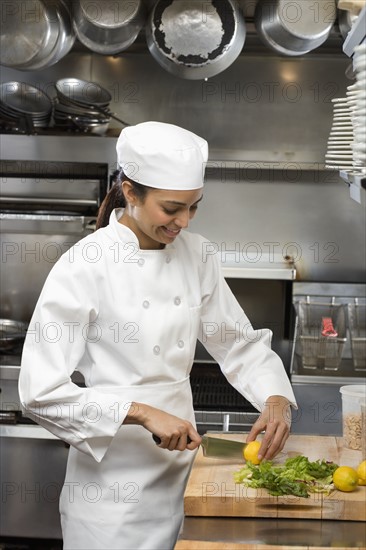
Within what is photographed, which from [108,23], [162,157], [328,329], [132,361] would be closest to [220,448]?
[132,361]

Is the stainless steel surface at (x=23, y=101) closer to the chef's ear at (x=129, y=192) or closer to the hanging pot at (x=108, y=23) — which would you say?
the hanging pot at (x=108, y=23)

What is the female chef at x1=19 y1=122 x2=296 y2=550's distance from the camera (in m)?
1.93

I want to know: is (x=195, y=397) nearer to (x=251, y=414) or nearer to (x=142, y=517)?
(x=251, y=414)

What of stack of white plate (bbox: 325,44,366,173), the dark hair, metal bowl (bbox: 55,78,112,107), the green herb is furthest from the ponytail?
metal bowl (bbox: 55,78,112,107)

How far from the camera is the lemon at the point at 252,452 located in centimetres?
196

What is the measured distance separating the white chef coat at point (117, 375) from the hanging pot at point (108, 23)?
4.88ft

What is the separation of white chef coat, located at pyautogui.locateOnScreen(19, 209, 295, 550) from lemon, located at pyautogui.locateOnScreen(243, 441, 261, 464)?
7.4 inches

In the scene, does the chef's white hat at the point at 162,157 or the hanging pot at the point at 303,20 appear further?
the hanging pot at the point at 303,20

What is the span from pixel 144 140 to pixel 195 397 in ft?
4.90

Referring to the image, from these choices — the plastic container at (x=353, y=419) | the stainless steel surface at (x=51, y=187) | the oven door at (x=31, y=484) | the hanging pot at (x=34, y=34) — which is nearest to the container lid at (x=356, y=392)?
the plastic container at (x=353, y=419)

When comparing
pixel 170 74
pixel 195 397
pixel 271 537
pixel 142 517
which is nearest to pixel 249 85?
pixel 170 74

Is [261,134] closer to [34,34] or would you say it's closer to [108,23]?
[108,23]

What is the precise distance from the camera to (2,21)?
3.48 meters

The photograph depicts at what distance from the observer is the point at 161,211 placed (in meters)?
2.00
